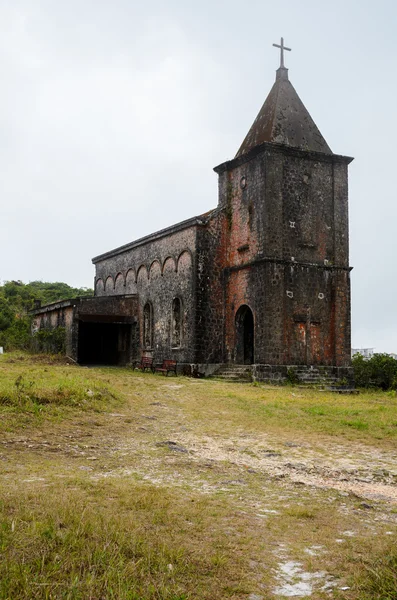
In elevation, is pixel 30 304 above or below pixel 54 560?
above

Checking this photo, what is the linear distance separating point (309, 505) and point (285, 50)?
2410cm

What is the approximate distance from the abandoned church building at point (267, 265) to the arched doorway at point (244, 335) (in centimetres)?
4

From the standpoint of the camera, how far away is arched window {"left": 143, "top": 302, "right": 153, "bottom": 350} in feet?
96.1

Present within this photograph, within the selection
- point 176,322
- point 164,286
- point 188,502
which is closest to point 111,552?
point 188,502

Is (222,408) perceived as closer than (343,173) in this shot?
Yes

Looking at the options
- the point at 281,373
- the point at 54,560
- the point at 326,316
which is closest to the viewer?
the point at 54,560

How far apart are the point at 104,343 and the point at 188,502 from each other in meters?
26.5

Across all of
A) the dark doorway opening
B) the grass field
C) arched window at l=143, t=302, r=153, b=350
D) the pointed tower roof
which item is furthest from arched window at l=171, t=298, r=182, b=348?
the grass field

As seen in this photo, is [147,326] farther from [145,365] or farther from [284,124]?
[284,124]

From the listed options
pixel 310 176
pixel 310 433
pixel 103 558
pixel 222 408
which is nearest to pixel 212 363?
pixel 310 176

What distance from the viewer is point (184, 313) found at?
26.0 meters

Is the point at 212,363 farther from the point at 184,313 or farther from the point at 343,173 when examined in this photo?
the point at 343,173

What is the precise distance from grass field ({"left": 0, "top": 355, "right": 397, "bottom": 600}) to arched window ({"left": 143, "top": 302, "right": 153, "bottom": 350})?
15.5 metres

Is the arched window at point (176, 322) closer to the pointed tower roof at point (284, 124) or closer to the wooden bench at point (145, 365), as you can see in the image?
the wooden bench at point (145, 365)
